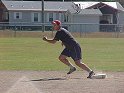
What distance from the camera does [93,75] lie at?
13875 mm

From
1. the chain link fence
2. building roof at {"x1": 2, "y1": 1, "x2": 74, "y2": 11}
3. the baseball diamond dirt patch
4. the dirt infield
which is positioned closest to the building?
building roof at {"x1": 2, "y1": 1, "x2": 74, "y2": 11}

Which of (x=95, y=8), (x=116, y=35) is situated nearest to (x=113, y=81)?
(x=116, y=35)

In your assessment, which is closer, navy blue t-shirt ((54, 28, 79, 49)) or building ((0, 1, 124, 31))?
navy blue t-shirt ((54, 28, 79, 49))

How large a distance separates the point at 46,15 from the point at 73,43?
5870 centimetres

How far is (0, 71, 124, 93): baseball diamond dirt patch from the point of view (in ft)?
37.5

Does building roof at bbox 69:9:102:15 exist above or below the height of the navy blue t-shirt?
below

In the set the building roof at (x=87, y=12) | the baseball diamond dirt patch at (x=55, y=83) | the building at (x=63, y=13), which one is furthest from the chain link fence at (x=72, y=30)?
the baseball diamond dirt patch at (x=55, y=83)

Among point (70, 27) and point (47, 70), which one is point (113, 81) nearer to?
point (47, 70)

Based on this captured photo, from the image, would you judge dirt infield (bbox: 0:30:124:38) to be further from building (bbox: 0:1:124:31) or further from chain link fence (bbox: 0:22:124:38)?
building (bbox: 0:1:124:31)

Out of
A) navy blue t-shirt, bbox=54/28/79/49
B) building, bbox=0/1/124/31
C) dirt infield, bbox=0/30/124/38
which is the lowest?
dirt infield, bbox=0/30/124/38

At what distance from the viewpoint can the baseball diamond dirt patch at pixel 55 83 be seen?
11.4 metres

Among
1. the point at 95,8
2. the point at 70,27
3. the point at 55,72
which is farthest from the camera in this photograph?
the point at 95,8

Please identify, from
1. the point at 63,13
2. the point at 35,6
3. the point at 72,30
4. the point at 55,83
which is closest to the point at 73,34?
the point at 72,30

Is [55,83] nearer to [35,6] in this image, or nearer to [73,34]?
[73,34]
